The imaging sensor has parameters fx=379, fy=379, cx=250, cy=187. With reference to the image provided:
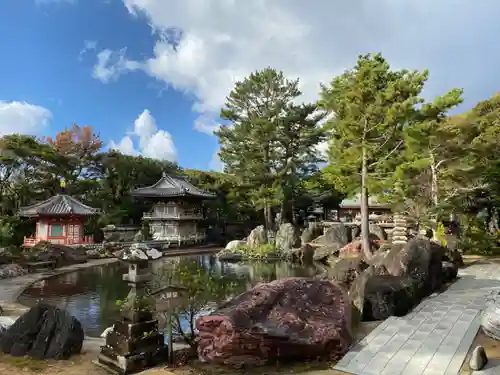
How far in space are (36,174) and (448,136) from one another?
2740 centimetres

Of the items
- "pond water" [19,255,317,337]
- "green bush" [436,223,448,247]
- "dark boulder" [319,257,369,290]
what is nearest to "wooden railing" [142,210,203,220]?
"pond water" [19,255,317,337]

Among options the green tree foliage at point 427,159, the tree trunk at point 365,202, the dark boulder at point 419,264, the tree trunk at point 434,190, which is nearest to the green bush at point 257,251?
the tree trunk at point 365,202

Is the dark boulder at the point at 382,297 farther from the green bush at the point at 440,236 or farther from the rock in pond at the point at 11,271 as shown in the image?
the rock in pond at the point at 11,271

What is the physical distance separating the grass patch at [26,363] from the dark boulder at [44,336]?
0.33ft

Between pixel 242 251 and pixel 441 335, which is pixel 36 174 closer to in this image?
pixel 242 251

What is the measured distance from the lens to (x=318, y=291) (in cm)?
637

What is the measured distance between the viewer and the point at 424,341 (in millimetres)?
6000

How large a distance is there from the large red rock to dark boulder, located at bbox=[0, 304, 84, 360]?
2307 millimetres

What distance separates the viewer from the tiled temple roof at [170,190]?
30.4 metres

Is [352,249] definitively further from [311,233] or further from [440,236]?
[311,233]

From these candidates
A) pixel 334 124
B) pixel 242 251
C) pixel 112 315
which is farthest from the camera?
pixel 242 251

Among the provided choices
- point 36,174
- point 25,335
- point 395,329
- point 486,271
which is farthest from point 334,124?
point 36,174

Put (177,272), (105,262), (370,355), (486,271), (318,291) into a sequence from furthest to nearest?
(105,262) < (486,271) < (318,291) < (177,272) < (370,355)

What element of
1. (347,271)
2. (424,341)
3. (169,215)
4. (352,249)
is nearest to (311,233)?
(352,249)
